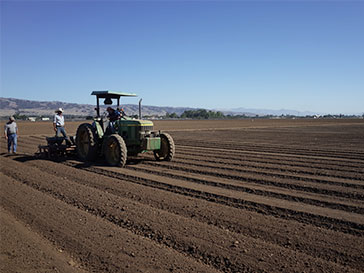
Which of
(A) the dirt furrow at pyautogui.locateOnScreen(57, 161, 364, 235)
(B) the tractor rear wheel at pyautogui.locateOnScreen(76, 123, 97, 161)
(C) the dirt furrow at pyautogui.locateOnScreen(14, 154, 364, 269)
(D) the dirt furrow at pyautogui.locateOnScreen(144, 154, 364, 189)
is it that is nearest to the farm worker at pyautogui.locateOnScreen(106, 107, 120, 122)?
(B) the tractor rear wheel at pyautogui.locateOnScreen(76, 123, 97, 161)

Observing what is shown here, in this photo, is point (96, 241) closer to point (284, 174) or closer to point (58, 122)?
point (284, 174)

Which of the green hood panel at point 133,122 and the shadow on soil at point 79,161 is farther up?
the green hood panel at point 133,122

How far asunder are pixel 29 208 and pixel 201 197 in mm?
3004

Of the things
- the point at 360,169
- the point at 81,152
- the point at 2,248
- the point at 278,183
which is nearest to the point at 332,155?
the point at 360,169

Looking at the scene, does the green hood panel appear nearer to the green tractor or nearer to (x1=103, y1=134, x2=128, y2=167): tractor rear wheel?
the green tractor

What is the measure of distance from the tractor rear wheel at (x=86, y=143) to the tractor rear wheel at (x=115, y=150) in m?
0.42

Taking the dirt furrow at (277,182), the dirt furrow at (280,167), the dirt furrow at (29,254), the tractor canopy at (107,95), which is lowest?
the dirt furrow at (29,254)

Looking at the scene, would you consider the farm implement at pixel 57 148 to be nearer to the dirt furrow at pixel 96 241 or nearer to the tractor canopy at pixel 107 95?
the tractor canopy at pixel 107 95

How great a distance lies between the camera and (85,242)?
13.3 feet

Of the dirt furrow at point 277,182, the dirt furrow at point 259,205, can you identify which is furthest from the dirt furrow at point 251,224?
the dirt furrow at point 277,182

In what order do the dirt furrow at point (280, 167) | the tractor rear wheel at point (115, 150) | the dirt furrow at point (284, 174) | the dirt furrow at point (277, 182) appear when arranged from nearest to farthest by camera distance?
the dirt furrow at point (277, 182)
the dirt furrow at point (284, 174)
the dirt furrow at point (280, 167)
the tractor rear wheel at point (115, 150)

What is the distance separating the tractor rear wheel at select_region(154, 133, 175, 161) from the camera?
9.78 m

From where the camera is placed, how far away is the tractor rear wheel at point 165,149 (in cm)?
978

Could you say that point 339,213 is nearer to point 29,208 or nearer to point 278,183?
point 278,183
